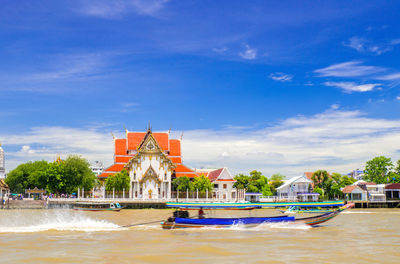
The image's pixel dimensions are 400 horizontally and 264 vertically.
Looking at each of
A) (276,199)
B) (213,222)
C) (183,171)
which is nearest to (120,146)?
(183,171)

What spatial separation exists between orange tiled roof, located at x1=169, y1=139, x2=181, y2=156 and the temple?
2.32 feet

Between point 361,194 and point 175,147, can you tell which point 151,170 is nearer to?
point 175,147

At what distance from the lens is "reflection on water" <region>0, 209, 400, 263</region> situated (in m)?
17.1

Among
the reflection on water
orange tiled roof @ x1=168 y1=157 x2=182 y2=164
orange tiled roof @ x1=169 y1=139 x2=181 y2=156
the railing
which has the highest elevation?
orange tiled roof @ x1=169 y1=139 x2=181 y2=156

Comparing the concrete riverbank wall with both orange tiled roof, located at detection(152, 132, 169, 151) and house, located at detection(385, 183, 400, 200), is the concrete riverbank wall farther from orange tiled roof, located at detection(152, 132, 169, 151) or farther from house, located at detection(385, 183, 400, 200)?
house, located at detection(385, 183, 400, 200)

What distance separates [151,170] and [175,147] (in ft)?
38.8

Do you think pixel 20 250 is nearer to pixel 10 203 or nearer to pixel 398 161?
pixel 10 203

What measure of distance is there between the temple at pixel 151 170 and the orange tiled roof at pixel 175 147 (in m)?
0.71

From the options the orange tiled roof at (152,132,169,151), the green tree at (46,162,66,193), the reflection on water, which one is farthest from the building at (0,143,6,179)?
the reflection on water

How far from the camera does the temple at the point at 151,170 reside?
6444 centimetres

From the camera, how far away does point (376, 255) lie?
59.6ft

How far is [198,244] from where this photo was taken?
68.6ft

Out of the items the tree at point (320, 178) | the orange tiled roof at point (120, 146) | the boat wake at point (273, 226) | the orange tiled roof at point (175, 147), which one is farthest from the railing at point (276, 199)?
the boat wake at point (273, 226)

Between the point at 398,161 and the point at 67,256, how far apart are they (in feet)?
291
